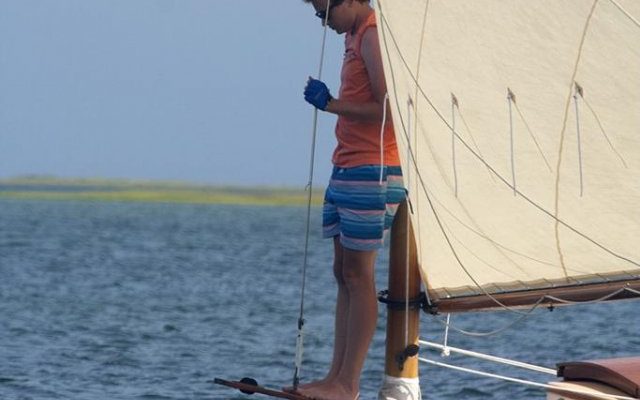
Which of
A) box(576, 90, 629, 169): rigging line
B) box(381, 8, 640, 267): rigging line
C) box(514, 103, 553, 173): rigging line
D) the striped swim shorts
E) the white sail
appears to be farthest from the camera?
box(576, 90, 629, 169): rigging line

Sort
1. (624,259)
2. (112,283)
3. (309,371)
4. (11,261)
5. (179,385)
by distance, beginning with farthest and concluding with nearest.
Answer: (11,261), (112,283), (309,371), (179,385), (624,259)

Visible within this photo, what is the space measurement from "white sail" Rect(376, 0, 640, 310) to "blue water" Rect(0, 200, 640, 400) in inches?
285

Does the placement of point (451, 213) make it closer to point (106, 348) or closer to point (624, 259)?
point (624, 259)

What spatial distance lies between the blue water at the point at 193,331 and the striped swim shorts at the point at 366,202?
7.67 meters

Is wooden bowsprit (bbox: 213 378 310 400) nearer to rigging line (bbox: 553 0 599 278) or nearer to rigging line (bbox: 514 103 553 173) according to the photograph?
rigging line (bbox: 553 0 599 278)

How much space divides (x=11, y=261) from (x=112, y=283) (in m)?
12.2

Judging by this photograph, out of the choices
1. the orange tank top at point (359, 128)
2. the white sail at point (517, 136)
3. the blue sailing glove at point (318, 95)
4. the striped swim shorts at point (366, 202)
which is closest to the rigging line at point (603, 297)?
the white sail at point (517, 136)

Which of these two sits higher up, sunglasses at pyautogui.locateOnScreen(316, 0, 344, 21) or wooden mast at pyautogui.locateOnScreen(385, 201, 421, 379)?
sunglasses at pyautogui.locateOnScreen(316, 0, 344, 21)

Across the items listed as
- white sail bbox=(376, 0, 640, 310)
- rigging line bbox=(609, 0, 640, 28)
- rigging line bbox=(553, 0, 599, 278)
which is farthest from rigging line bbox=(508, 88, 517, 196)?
rigging line bbox=(609, 0, 640, 28)

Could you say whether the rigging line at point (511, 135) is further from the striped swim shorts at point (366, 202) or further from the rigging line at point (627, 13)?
the rigging line at point (627, 13)

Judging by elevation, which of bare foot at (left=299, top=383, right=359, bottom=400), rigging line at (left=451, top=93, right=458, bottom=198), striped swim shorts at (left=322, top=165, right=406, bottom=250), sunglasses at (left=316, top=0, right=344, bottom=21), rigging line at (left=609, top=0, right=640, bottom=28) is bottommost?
bare foot at (left=299, top=383, right=359, bottom=400)

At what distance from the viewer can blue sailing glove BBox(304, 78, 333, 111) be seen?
377 inches

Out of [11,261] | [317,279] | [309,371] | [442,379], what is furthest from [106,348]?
[11,261]

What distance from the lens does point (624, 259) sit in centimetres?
1009
